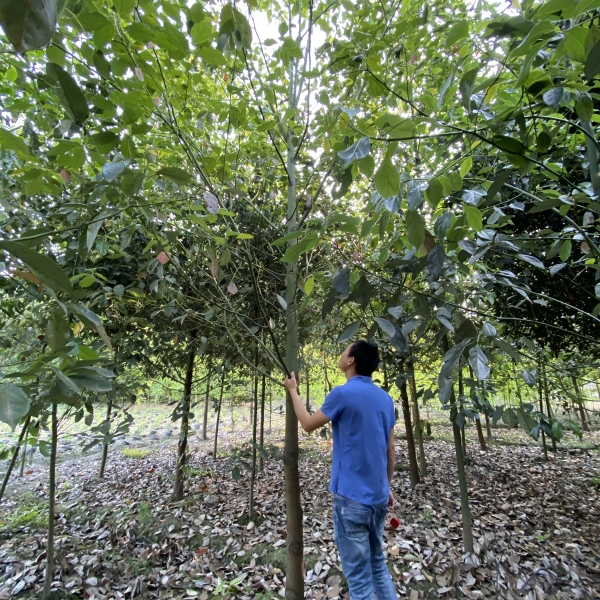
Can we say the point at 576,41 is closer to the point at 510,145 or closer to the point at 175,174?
the point at 510,145

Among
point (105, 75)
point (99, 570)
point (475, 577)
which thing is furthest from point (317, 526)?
point (105, 75)

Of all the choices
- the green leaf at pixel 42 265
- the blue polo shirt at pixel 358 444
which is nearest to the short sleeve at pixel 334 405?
the blue polo shirt at pixel 358 444

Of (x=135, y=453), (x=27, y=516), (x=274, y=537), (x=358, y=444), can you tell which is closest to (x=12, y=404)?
(x=358, y=444)

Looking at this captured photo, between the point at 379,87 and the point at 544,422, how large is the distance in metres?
1.03

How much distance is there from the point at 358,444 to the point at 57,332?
5.16 feet

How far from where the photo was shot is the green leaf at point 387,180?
61 cm

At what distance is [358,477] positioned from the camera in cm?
176

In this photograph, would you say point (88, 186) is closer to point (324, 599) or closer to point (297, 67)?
point (297, 67)

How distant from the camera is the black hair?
195cm

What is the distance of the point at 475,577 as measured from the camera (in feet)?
7.65

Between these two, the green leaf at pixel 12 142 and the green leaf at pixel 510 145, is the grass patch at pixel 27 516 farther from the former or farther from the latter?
the green leaf at pixel 510 145

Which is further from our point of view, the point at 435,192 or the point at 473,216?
the point at 473,216

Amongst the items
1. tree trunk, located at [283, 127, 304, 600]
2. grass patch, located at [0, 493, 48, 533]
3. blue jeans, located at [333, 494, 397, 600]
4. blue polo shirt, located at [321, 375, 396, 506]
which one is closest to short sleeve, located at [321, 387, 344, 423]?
blue polo shirt, located at [321, 375, 396, 506]

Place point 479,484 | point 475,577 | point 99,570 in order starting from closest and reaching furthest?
point 475,577 → point 99,570 → point 479,484
